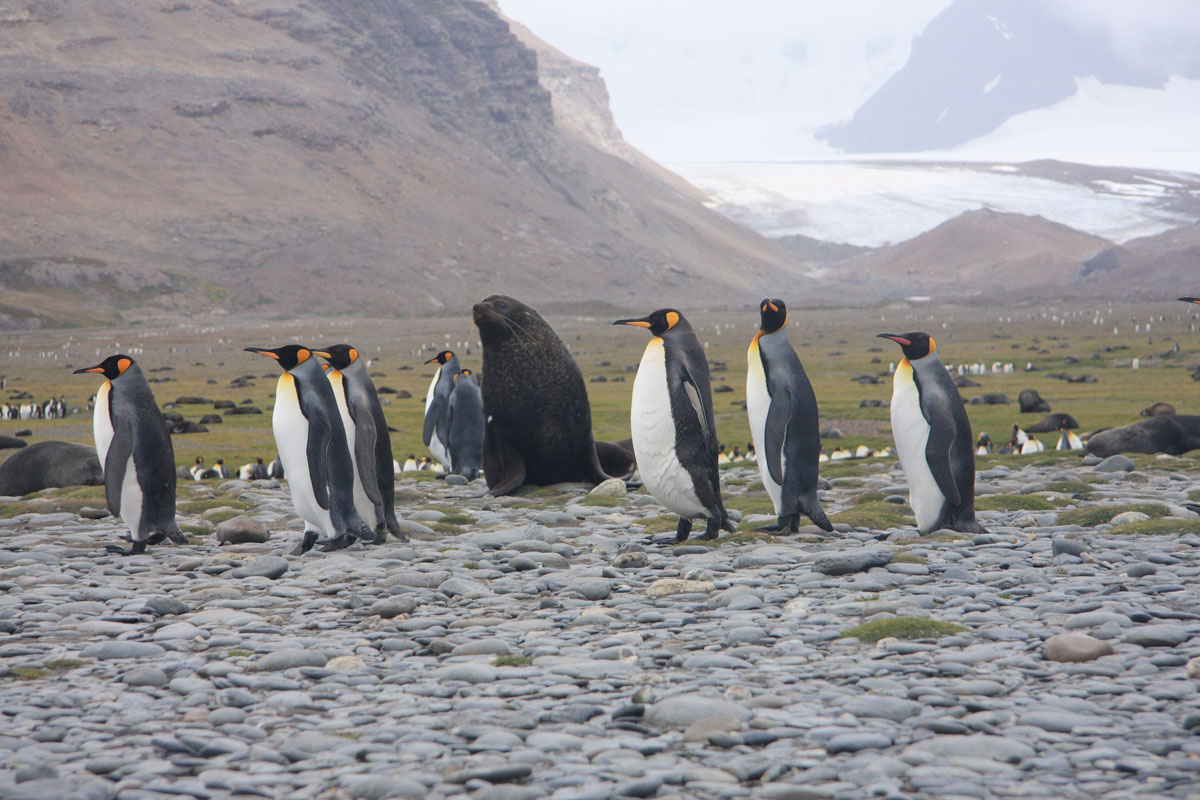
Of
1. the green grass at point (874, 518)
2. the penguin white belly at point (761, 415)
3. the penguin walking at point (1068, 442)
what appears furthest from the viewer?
the penguin walking at point (1068, 442)

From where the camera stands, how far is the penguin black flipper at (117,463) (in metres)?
7.03

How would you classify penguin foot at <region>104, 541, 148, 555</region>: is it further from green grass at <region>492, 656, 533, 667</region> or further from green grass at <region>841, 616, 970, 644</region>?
green grass at <region>841, 616, 970, 644</region>

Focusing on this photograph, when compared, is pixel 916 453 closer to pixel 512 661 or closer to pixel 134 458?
pixel 512 661

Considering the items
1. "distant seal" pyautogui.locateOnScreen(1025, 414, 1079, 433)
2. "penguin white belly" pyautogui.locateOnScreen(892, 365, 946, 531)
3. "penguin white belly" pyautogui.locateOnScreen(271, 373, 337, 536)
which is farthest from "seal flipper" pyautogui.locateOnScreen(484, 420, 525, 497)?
"distant seal" pyautogui.locateOnScreen(1025, 414, 1079, 433)

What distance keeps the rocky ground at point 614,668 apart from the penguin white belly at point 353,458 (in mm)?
540

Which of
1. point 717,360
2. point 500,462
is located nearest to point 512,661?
point 500,462

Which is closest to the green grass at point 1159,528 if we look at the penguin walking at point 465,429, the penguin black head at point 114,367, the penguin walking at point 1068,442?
the penguin black head at point 114,367

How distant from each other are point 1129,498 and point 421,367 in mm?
30655

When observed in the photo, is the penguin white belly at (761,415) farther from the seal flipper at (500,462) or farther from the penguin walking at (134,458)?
the penguin walking at (134,458)

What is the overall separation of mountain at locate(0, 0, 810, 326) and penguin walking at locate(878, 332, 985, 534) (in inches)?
2464

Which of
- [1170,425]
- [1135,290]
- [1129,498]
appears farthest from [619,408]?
[1135,290]

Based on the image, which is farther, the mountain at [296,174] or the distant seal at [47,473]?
the mountain at [296,174]

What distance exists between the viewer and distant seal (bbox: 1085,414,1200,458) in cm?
1216

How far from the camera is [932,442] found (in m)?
7.02
